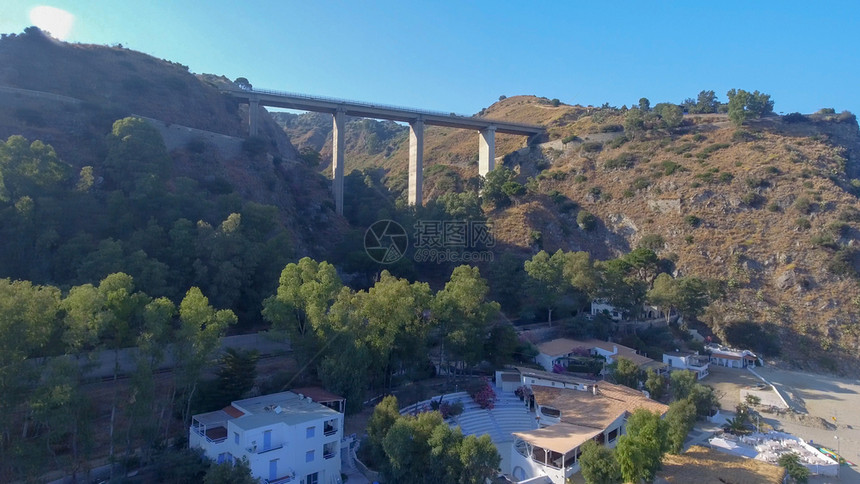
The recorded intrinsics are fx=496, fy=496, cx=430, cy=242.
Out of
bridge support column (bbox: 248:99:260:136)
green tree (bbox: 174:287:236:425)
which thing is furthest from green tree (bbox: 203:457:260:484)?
bridge support column (bbox: 248:99:260:136)

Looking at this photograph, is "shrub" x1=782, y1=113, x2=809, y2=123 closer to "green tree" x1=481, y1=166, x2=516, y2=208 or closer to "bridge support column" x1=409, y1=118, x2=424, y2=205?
"green tree" x1=481, y1=166, x2=516, y2=208

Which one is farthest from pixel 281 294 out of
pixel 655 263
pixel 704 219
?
pixel 704 219

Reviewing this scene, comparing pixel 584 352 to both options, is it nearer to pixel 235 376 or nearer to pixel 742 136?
pixel 235 376

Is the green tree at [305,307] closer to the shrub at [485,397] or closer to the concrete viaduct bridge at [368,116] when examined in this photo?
the shrub at [485,397]

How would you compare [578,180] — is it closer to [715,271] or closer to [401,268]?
[715,271]

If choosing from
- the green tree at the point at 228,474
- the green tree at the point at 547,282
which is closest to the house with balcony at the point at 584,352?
the green tree at the point at 547,282

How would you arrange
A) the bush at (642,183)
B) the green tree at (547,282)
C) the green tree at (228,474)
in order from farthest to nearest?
1. the bush at (642,183)
2. the green tree at (547,282)
3. the green tree at (228,474)
